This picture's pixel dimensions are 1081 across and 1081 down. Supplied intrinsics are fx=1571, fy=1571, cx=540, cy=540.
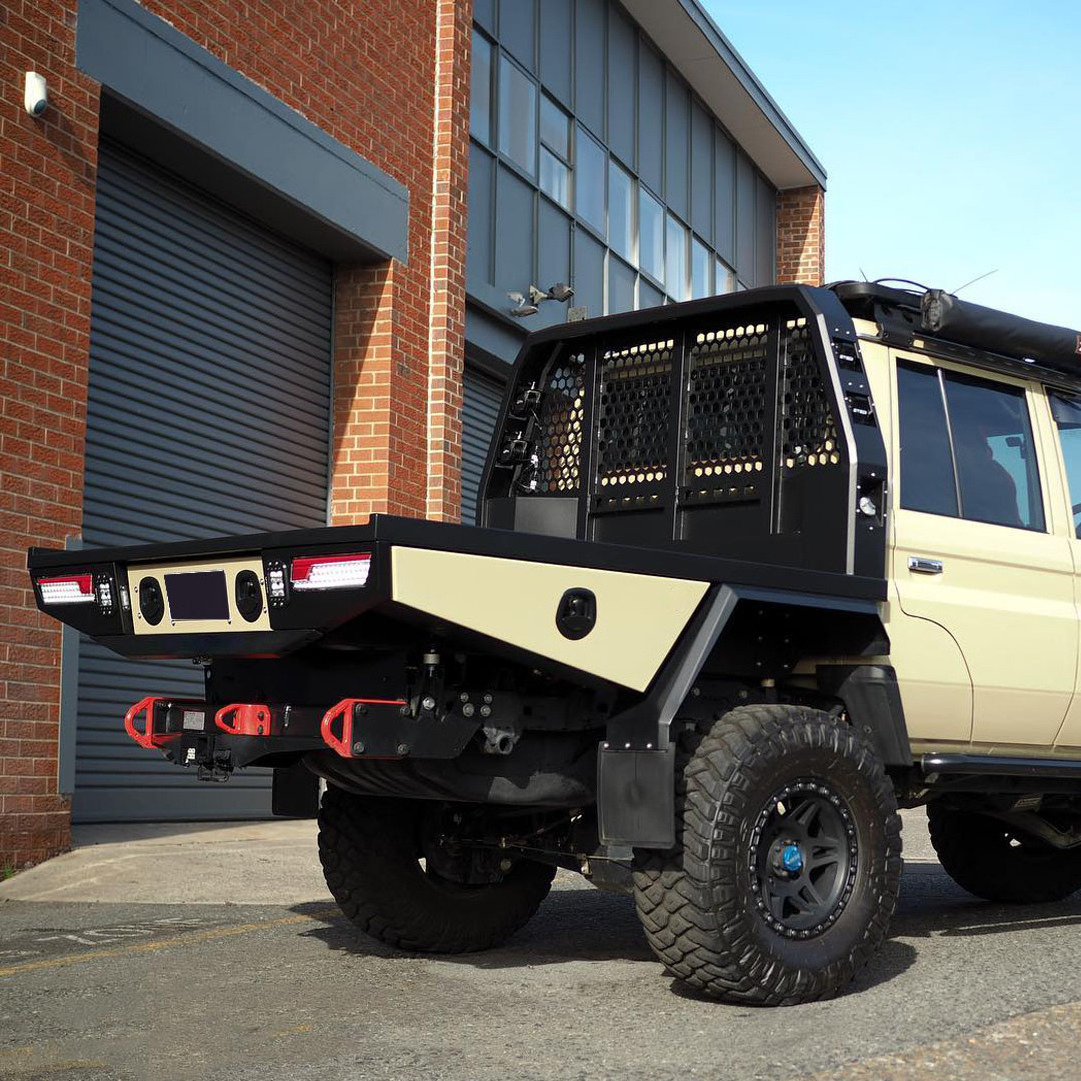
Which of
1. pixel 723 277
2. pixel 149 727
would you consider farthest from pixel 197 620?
pixel 723 277

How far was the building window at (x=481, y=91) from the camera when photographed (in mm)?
14320

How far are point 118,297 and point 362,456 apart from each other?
2.66 m

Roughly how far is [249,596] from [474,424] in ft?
32.7

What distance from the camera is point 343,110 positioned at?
1213 centimetres

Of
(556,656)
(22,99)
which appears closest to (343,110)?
(22,99)

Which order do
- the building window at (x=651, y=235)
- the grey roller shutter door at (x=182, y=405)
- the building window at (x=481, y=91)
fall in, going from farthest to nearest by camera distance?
the building window at (x=651, y=235), the building window at (x=481, y=91), the grey roller shutter door at (x=182, y=405)

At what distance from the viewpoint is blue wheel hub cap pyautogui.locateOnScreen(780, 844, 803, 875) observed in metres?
5.05

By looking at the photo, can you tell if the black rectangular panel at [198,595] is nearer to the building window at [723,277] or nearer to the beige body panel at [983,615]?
the beige body panel at [983,615]

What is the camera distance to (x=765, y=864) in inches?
196

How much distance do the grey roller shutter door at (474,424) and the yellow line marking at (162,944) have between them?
746 centimetres

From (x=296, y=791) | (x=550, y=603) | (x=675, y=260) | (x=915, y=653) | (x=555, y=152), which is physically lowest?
(x=296, y=791)

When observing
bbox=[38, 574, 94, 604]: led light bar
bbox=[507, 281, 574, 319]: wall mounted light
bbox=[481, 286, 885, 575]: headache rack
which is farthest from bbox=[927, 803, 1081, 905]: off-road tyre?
bbox=[507, 281, 574, 319]: wall mounted light

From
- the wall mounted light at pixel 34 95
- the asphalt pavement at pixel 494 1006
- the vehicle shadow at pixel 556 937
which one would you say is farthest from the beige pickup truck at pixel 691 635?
the wall mounted light at pixel 34 95

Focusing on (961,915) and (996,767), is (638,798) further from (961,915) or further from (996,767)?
(961,915)
